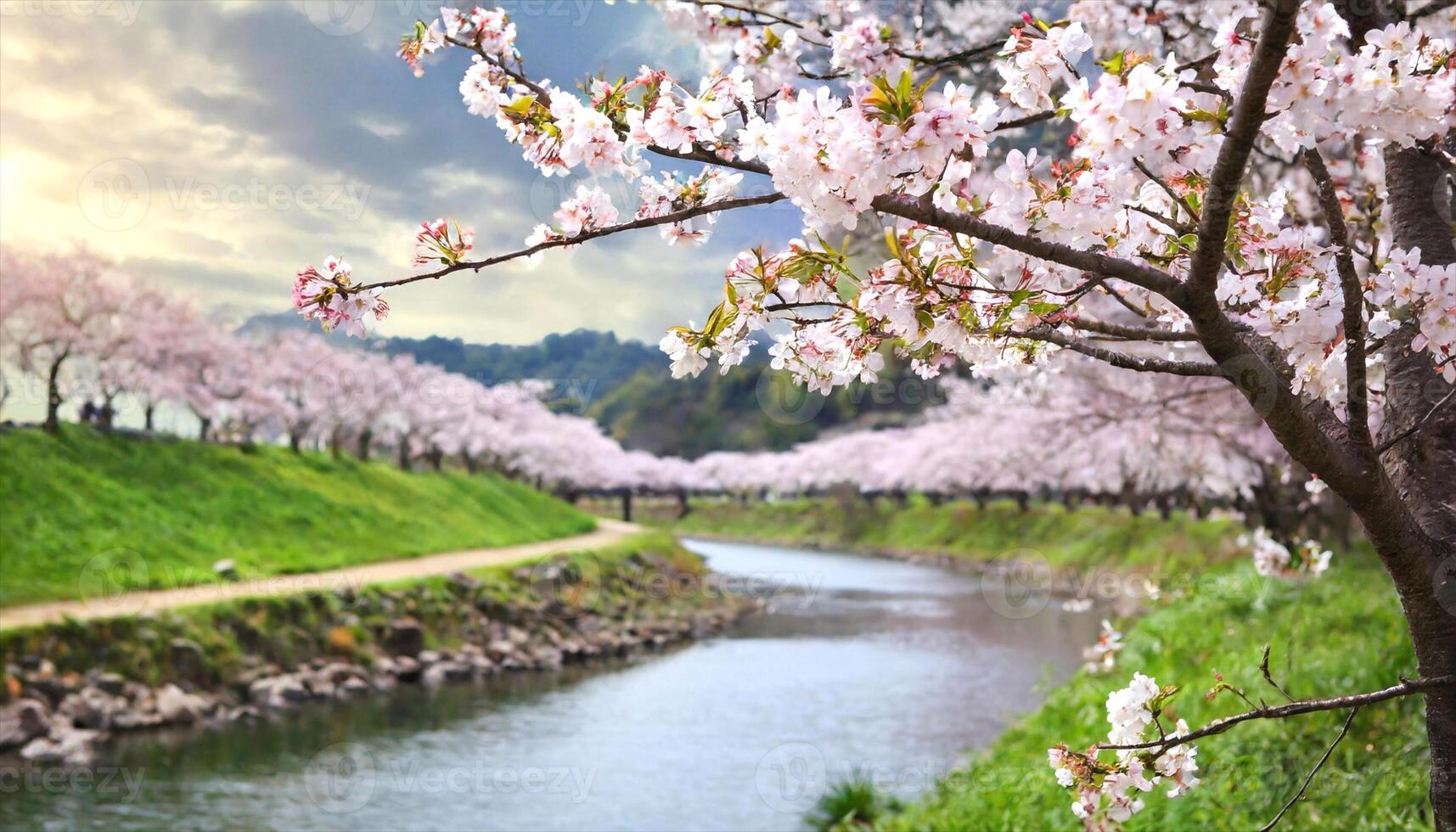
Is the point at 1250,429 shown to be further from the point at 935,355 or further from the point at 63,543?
the point at 63,543

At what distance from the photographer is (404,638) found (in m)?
14.9

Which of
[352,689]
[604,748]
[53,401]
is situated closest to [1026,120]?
[604,748]

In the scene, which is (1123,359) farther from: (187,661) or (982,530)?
(982,530)

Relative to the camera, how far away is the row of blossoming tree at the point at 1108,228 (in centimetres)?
170

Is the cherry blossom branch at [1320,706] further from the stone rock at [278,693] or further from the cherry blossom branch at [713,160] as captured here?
the stone rock at [278,693]

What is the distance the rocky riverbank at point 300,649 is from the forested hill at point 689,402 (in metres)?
24.6

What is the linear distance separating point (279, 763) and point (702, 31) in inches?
343

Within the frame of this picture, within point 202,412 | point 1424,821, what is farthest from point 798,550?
point 1424,821

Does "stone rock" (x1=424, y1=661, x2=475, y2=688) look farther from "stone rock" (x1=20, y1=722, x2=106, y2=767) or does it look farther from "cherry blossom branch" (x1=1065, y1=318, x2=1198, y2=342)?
"cherry blossom branch" (x1=1065, y1=318, x2=1198, y2=342)

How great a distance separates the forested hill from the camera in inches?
2126

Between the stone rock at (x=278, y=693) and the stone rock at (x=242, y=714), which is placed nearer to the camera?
the stone rock at (x=242, y=714)

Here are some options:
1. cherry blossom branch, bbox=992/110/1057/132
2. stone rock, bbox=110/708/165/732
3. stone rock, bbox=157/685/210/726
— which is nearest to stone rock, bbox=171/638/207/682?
stone rock, bbox=157/685/210/726

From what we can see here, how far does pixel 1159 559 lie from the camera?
24641 millimetres

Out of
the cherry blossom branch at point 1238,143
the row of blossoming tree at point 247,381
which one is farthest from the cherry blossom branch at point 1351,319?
the row of blossoming tree at point 247,381
